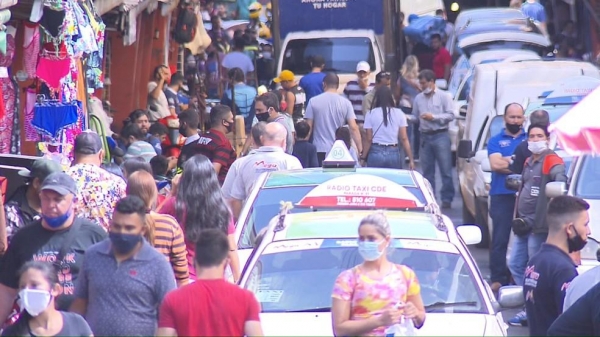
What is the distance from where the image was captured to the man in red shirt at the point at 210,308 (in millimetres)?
6246

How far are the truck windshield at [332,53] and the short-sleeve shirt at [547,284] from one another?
16567 mm

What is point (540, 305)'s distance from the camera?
299 inches

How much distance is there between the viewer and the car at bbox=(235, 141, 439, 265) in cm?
908

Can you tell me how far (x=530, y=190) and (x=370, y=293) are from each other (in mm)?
5045

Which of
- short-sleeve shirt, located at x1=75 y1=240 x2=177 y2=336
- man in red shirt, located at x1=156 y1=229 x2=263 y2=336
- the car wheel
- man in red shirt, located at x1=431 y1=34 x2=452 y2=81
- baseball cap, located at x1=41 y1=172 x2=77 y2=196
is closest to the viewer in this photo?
man in red shirt, located at x1=156 y1=229 x2=263 y2=336

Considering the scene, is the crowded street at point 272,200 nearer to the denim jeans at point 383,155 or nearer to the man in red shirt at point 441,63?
the denim jeans at point 383,155

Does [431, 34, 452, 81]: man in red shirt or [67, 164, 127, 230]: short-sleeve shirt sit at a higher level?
[67, 164, 127, 230]: short-sleeve shirt

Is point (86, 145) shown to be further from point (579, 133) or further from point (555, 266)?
point (579, 133)

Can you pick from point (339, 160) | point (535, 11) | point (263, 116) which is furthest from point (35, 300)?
point (535, 11)

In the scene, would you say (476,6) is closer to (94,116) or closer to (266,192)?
(94,116)

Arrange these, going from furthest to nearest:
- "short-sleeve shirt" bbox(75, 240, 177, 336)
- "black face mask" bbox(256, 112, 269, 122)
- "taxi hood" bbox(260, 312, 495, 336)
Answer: "black face mask" bbox(256, 112, 269, 122) → "taxi hood" bbox(260, 312, 495, 336) → "short-sleeve shirt" bbox(75, 240, 177, 336)

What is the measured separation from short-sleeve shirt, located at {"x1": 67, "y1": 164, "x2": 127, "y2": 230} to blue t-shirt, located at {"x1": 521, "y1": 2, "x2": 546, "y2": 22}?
28.3 m

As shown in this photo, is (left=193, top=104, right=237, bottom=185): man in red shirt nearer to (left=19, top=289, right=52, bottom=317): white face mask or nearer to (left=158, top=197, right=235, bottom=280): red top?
(left=158, top=197, right=235, bottom=280): red top

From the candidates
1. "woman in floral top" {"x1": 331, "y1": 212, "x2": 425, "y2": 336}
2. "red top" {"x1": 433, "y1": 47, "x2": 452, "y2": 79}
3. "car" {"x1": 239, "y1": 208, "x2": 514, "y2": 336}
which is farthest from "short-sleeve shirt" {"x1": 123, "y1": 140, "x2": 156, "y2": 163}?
"red top" {"x1": 433, "y1": 47, "x2": 452, "y2": 79}
